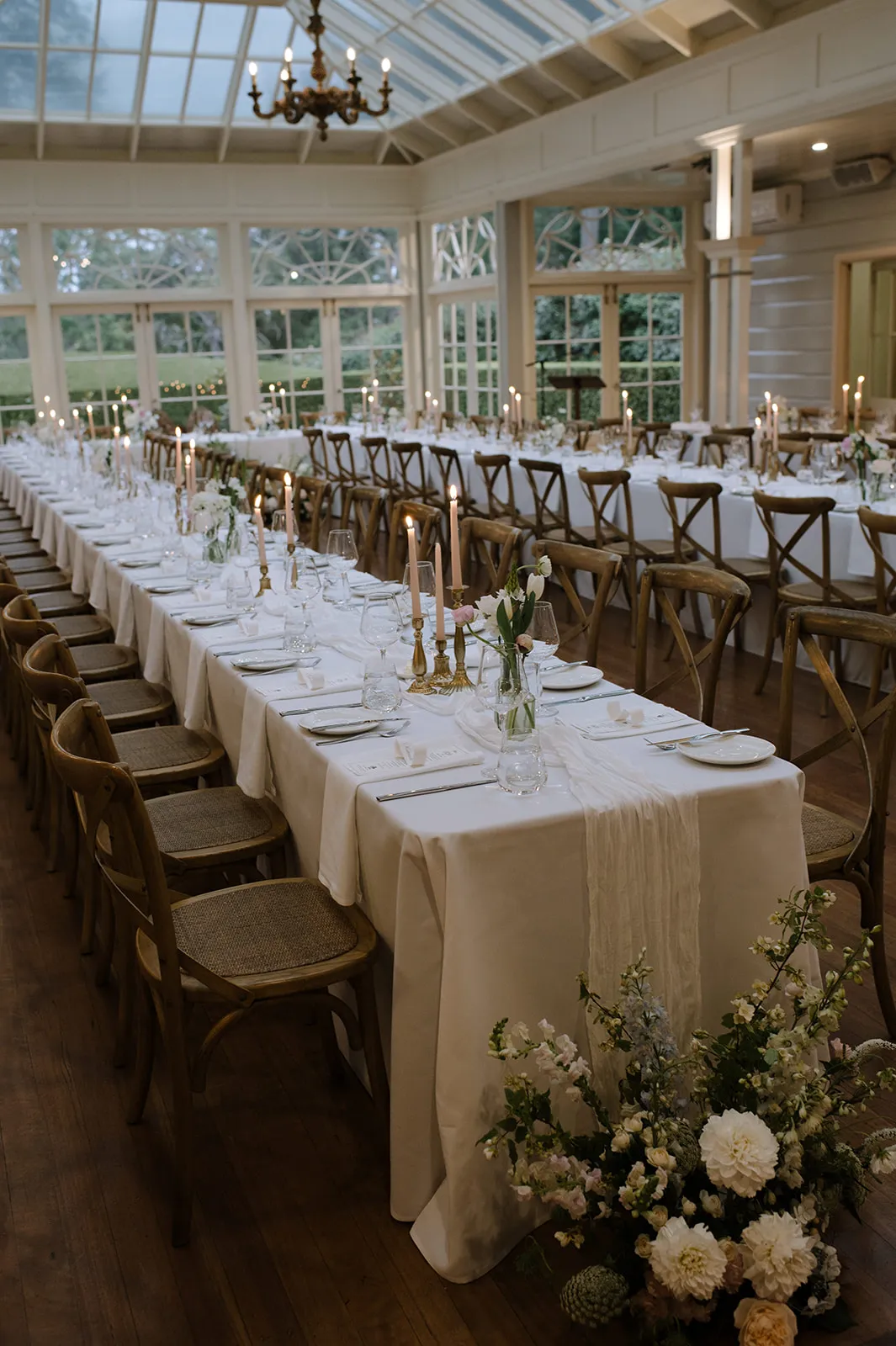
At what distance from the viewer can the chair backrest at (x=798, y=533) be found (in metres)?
5.23

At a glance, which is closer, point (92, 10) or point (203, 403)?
point (92, 10)

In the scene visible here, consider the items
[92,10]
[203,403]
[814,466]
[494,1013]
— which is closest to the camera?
[494,1013]

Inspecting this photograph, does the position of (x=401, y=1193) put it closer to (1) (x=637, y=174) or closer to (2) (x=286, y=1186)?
(2) (x=286, y=1186)

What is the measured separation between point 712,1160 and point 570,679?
137 cm

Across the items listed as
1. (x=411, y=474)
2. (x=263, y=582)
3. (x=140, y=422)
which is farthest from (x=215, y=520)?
(x=140, y=422)

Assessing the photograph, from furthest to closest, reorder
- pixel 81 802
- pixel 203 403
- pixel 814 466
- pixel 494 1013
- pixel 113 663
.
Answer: pixel 203 403
pixel 814 466
pixel 113 663
pixel 81 802
pixel 494 1013

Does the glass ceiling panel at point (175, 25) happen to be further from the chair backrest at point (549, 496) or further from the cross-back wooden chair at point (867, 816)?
the cross-back wooden chair at point (867, 816)

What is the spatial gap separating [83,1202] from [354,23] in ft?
43.7

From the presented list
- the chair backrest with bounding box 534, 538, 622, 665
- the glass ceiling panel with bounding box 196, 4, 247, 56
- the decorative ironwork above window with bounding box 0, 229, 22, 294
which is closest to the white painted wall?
the glass ceiling panel with bounding box 196, 4, 247, 56

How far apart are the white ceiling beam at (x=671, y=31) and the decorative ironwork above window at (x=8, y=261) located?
7.66 m

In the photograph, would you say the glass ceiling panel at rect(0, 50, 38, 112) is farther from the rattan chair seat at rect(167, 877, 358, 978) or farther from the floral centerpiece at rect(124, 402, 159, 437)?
the rattan chair seat at rect(167, 877, 358, 978)

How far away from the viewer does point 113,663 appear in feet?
16.1

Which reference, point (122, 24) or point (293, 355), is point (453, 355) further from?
point (122, 24)

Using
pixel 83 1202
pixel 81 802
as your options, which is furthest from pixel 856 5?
pixel 83 1202
